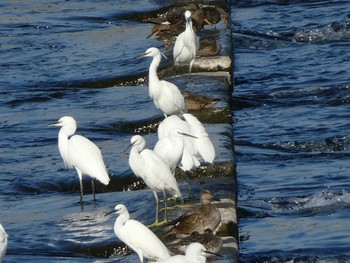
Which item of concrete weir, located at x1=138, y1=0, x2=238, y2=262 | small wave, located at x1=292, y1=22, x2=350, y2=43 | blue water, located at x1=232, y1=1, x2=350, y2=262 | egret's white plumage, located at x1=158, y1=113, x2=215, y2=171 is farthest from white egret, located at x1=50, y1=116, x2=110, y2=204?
small wave, located at x1=292, y1=22, x2=350, y2=43

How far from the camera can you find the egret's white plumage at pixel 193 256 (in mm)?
7684

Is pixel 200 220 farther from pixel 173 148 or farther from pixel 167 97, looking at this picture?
pixel 167 97

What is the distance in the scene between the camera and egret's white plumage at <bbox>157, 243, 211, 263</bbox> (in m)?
7.68

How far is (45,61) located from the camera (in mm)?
18312

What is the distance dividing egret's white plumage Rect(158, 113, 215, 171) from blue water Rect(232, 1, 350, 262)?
0.76m

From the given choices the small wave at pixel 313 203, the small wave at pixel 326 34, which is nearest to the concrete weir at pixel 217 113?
the small wave at pixel 313 203

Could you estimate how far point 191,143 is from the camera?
10820mm

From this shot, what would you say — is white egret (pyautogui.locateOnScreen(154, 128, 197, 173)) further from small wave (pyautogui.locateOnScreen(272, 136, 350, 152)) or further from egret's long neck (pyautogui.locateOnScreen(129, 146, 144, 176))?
small wave (pyautogui.locateOnScreen(272, 136, 350, 152))

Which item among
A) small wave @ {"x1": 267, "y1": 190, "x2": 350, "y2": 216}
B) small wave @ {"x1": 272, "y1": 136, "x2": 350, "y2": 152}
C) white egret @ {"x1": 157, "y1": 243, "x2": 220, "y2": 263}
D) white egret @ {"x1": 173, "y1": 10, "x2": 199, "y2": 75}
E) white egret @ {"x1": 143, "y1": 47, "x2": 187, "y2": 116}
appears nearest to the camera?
white egret @ {"x1": 157, "y1": 243, "x2": 220, "y2": 263}

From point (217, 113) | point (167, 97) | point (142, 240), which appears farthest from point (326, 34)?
point (142, 240)

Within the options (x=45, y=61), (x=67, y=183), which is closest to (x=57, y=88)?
(x=45, y=61)

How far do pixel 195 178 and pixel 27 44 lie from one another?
355 inches

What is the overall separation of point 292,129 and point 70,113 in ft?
8.73

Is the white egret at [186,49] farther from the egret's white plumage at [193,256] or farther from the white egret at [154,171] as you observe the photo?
the egret's white plumage at [193,256]
